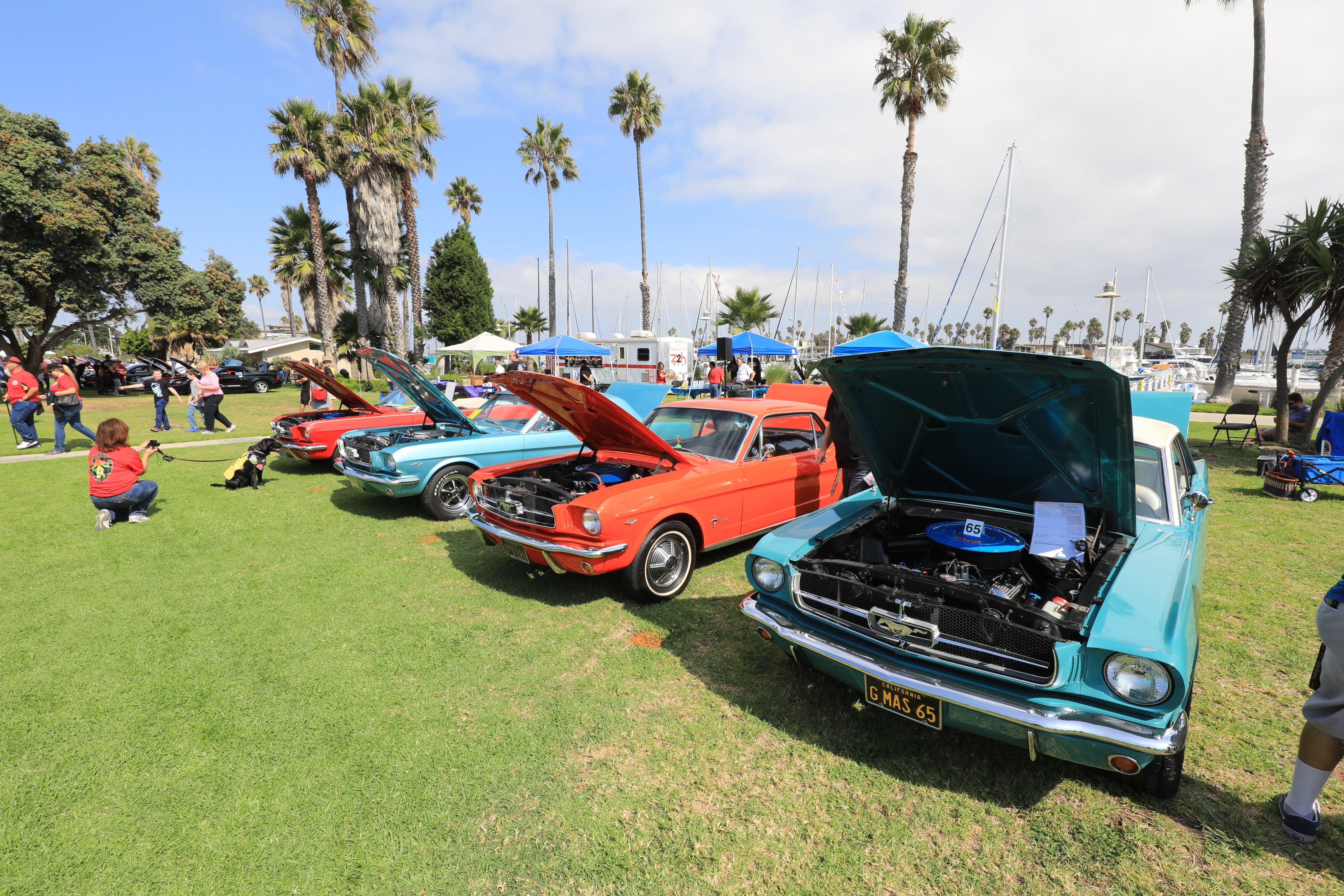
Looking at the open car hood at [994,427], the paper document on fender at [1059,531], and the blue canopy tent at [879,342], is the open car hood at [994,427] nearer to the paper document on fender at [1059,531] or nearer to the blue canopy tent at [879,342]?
the paper document on fender at [1059,531]

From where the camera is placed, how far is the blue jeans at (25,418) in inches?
436

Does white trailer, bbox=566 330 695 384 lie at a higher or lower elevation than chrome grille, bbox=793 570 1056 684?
higher

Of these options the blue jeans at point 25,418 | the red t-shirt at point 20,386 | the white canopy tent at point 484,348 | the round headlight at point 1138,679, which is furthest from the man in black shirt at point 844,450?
the white canopy tent at point 484,348

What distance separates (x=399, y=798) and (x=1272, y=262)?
15.7 m

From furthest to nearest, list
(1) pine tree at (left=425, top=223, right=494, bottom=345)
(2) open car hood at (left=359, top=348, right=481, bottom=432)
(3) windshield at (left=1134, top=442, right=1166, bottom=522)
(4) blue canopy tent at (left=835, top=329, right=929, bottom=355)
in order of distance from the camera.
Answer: (1) pine tree at (left=425, top=223, right=494, bottom=345)
(4) blue canopy tent at (left=835, top=329, right=929, bottom=355)
(2) open car hood at (left=359, top=348, right=481, bottom=432)
(3) windshield at (left=1134, top=442, right=1166, bottom=522)

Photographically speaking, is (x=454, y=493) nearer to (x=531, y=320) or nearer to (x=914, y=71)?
(x=914, y=71)

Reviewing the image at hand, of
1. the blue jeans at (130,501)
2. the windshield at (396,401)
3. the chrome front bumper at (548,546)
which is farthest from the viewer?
the windshield at (396,401)

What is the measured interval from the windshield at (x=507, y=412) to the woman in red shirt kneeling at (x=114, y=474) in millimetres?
3758

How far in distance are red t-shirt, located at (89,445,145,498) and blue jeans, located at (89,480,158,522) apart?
4cm

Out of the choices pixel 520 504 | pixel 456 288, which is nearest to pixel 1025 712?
pixel 520 504

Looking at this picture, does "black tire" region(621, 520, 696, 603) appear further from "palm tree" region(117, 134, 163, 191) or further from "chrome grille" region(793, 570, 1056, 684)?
"palm tree" region(117, 134, 163, 191)

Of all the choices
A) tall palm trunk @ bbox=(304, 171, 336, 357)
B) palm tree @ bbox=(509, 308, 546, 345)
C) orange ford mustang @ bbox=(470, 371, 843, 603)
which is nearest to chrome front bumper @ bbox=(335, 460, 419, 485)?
orange ford mustang @ bbox=(470, 371, 843, 603)

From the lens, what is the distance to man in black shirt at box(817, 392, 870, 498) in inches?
229

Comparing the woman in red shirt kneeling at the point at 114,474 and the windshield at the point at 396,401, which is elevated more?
the windshield at the point at 396,401
